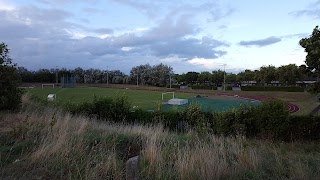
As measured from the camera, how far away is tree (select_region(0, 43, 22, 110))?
13.8m

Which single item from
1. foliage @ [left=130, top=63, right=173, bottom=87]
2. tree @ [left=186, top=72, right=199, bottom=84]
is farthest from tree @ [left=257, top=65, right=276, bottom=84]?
tree @ [left=186, top=72, right=199, bottom=84]

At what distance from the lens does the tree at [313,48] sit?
1442 centimetres

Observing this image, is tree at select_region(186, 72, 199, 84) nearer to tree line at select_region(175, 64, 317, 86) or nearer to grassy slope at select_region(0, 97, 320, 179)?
tree line at select_region(175, 64, 317, 86)

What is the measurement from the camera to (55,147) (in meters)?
5.70

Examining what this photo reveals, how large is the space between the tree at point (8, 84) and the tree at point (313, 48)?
46.2ft

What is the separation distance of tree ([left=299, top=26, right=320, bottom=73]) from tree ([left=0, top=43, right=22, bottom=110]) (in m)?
14.1

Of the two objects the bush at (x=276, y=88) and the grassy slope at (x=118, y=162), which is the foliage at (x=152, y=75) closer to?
the bush at (x=276, y=88)

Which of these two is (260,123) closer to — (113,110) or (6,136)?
(113,110)

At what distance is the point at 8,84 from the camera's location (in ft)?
46.9

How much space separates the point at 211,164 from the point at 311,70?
12402 mm

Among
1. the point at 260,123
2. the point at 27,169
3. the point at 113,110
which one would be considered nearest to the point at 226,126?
the point at 260,123

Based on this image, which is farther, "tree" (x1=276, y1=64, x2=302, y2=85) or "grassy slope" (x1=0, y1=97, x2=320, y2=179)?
"tree" (x1=276, y1=64, x2=302, y2=85)

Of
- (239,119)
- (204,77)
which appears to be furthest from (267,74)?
(239,119)

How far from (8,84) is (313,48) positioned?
47.7ft
